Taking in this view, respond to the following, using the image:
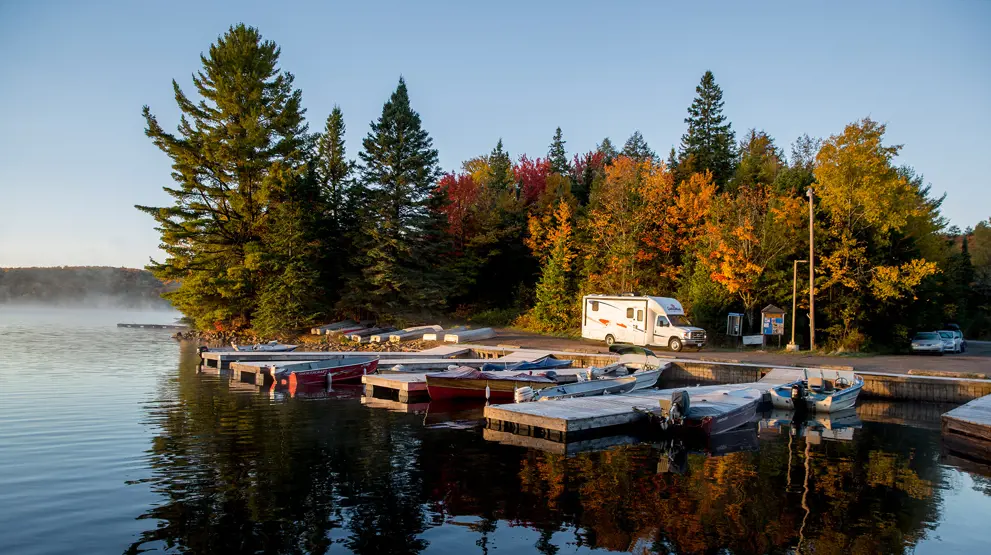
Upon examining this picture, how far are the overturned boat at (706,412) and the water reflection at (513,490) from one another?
1.54 feet

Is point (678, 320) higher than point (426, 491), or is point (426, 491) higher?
point (678, 320)

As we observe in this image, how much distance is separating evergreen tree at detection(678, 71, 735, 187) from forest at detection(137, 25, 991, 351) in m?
4.88

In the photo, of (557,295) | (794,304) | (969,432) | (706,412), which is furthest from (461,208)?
(969,432)

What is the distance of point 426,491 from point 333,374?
14841 mm

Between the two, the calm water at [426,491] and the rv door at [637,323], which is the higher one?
the rv door at [637,323]

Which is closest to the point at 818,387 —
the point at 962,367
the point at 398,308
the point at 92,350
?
the point at 962,367

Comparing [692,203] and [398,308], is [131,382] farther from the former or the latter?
[692,203]

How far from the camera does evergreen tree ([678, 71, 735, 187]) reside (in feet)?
176

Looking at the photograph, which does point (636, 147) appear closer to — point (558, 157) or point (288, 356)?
point (558, 157)

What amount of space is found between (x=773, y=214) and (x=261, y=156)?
107 ft

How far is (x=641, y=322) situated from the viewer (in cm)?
3092

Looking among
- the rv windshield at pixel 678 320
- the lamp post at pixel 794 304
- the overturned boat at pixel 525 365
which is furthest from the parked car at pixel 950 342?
the overturned boat at pixel 525 365

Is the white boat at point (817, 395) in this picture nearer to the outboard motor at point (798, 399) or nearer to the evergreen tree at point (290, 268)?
the outboard motor at point (798, 399)

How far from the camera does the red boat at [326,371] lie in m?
23.3
